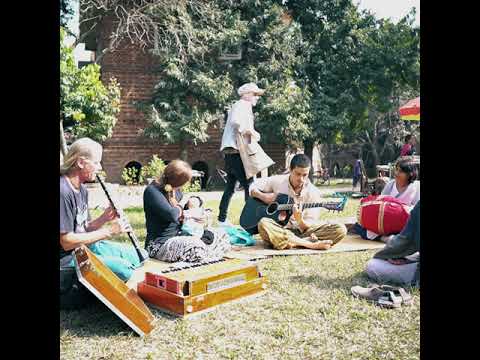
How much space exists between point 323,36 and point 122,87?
7.81 metres

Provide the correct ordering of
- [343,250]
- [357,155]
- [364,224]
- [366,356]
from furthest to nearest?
[357,155] → [364,224] → [343,250] → [366,356]

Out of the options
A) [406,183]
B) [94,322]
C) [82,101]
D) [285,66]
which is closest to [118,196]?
[82,101]

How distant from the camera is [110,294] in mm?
2740

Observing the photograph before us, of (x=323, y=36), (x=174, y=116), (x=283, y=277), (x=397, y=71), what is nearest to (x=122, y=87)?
(x=174, y=116)

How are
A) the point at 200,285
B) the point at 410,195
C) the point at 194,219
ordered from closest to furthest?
the point at 200,285 → the point at 194,219 → the point at 410,195

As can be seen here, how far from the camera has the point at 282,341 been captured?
8.71ft

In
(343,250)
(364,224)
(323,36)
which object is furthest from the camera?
(323,36)

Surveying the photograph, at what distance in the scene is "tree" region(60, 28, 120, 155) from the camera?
9.94 meters

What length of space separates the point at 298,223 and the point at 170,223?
1.66 metres

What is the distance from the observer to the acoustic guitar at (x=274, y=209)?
5.04 meters

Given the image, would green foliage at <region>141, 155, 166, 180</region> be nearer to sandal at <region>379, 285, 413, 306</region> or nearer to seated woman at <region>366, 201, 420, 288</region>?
seated woman at <region>366, 201, 420, 288</region>

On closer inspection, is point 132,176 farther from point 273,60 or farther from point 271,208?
point 271,208

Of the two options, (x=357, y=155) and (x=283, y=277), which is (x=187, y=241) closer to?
(x=283, y=277)

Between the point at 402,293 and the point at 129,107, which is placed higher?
the point at 129,107
